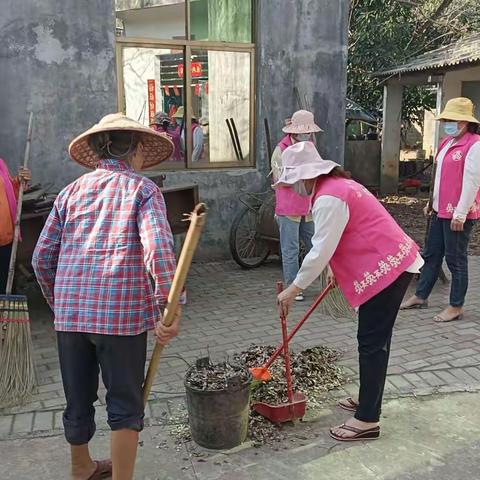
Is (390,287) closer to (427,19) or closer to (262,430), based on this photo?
(262,430)

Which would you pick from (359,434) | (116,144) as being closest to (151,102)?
(116,144)

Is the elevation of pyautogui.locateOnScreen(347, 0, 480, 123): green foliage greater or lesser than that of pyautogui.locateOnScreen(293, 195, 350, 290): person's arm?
greater

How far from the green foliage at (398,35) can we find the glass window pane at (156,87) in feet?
23.6

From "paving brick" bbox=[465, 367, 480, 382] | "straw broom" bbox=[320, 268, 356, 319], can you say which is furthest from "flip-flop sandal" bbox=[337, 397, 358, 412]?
"straw broom" bbox=[320, 268, 356, 319]

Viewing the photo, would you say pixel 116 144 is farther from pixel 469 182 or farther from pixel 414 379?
pixel 469 182

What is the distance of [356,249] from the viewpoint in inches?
129

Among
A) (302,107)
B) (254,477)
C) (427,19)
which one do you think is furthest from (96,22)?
(427,19)

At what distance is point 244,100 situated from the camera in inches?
317

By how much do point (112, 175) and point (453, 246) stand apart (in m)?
3.78

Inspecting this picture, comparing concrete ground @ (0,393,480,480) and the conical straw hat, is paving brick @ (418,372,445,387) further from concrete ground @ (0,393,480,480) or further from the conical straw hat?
the conical straw hat

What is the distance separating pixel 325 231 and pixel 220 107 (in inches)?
209

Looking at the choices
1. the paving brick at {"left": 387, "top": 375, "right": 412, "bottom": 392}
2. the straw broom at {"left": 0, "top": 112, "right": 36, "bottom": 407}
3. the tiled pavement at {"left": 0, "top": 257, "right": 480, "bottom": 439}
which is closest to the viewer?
the straw broom at {"left": 0, "top": 112, "right": 36, "bottom": 407}

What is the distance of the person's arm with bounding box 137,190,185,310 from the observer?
2.49 meters

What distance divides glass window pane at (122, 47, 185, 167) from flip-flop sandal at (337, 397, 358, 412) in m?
4.38
